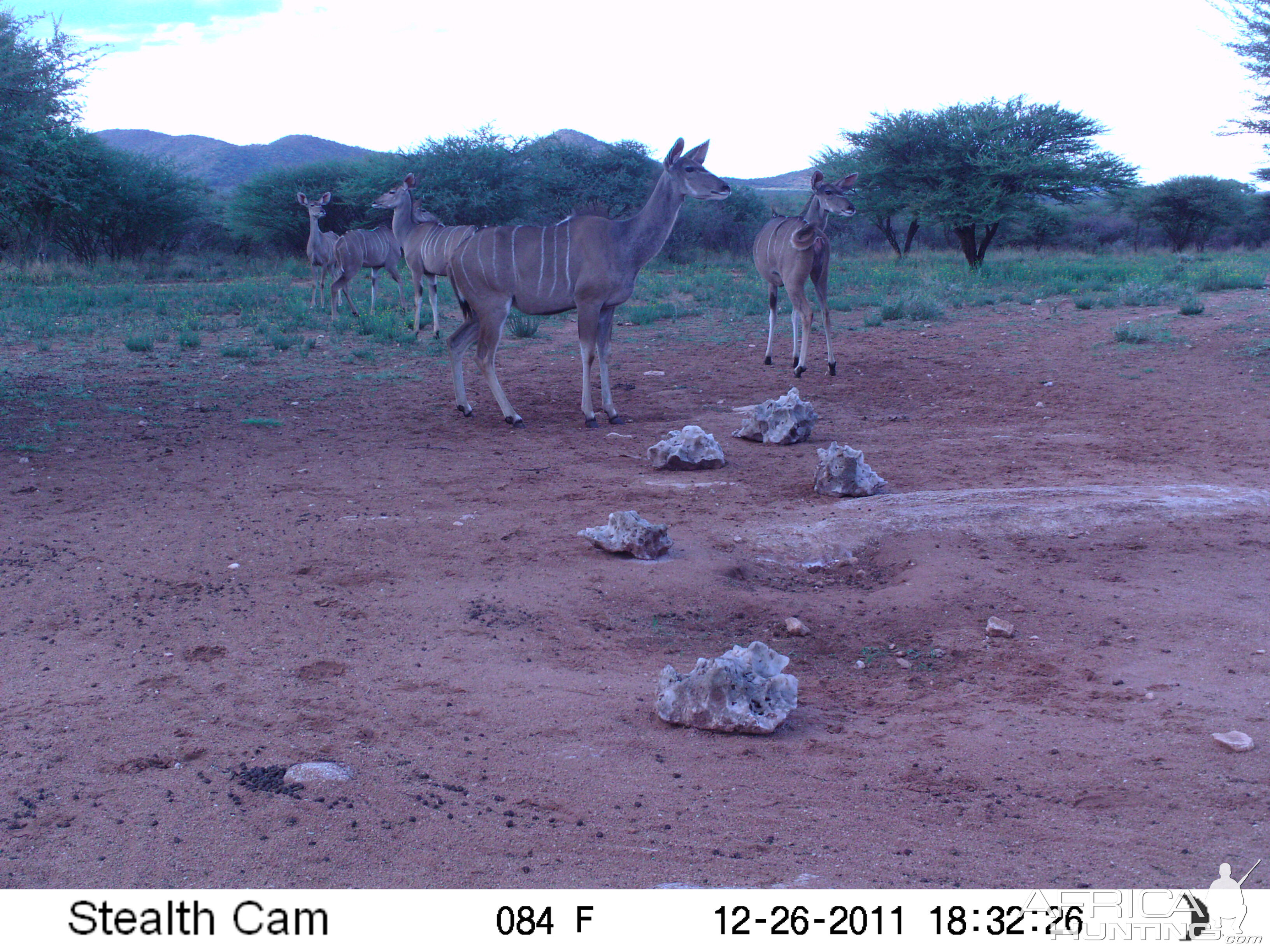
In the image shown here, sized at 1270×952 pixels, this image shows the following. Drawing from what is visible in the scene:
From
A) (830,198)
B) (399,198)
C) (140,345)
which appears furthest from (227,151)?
(830,198)

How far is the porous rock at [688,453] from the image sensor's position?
25.5 feet

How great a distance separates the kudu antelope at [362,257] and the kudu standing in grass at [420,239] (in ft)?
3.21

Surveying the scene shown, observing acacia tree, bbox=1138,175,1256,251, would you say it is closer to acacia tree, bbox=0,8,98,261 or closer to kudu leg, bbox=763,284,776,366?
kudu leg, bbox=763,284,776,366

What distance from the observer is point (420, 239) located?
1569 centimetres

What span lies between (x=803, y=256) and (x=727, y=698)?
360 inches

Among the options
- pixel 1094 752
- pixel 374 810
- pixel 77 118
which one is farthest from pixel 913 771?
pixel 77 118

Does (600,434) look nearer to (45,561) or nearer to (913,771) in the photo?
(45,561)

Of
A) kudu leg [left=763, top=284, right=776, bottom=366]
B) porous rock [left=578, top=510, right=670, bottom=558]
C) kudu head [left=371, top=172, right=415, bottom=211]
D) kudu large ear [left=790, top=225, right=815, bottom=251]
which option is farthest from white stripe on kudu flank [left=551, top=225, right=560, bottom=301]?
kudu head [left=371, top=172, right=415, bottom=211]

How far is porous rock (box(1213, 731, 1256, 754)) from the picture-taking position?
3480 mm

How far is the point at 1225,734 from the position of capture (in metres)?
3.57

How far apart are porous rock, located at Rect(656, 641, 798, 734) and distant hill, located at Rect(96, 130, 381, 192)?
276 feet

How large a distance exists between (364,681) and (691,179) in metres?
6.87

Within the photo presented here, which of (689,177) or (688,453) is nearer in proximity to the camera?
(688,453)

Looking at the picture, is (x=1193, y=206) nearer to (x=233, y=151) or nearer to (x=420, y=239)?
(x=420, y=239)
